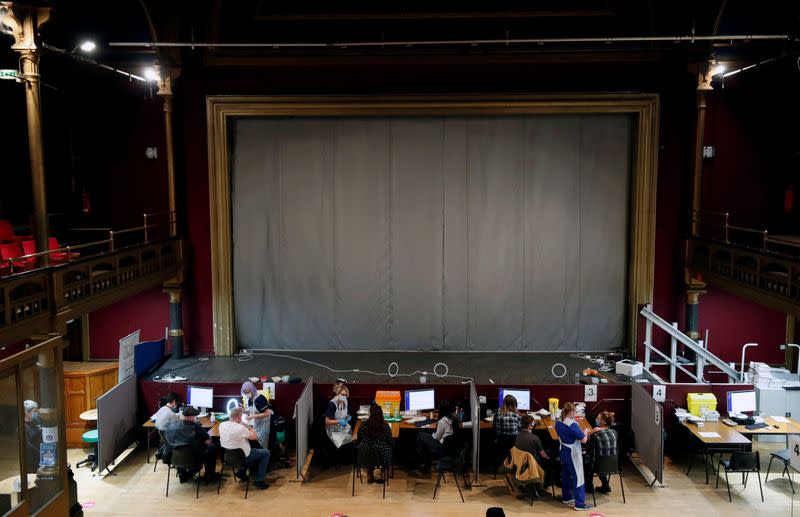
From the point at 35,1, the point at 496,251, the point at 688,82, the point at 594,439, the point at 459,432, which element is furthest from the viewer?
the point at 496,251

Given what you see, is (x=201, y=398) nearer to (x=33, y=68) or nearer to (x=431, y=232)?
(x=33, y=68)

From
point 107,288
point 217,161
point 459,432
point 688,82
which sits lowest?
point 459,432

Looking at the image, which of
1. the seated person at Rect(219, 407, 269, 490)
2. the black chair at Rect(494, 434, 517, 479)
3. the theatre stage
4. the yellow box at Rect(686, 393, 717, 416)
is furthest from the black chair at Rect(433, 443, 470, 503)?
the yellow box at Rect(686, 393, 717, 416)

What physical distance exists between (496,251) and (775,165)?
5324 millimetres

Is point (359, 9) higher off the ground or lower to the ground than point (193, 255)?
higher

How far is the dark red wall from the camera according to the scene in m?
13.4

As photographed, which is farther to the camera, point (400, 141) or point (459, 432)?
point (400, 141)

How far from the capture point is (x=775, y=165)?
505 inches

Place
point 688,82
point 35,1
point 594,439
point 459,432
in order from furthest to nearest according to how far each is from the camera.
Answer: point 688,82 < point 459,432 < point 594,439 < point 35,1

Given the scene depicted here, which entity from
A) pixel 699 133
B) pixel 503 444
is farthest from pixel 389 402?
pixel 699 133

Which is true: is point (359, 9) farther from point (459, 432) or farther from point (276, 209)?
point (459, 432)

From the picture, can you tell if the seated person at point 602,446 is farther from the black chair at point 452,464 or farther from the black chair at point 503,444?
the black chair at point 452,464

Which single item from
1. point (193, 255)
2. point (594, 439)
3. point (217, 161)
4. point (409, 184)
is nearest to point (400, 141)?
point (409, 184)

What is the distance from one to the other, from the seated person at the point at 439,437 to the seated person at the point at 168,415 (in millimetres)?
3367
